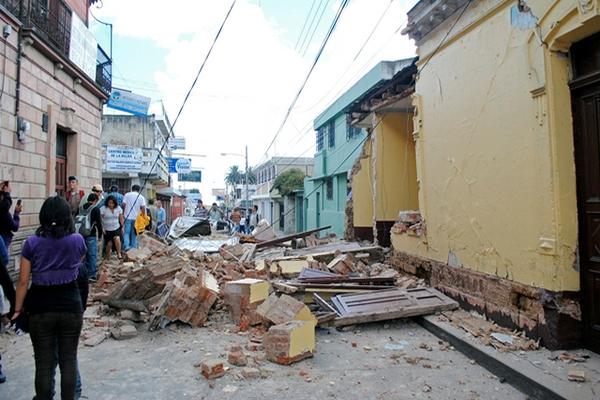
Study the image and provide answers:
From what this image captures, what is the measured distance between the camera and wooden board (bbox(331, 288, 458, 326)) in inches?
199

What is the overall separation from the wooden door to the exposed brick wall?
13cm

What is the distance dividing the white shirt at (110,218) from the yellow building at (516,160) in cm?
607

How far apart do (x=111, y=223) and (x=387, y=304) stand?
5.92 metres

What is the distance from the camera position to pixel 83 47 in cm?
1006

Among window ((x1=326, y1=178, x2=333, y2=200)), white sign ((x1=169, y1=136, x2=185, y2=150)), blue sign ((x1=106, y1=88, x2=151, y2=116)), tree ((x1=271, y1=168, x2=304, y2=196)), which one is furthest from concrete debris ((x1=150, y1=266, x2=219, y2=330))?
white sign ((x1=169, y1=136, x2=185, y2=150))

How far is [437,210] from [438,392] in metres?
3.26

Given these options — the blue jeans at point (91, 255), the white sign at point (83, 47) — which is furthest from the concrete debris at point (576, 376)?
the white sign at point (83, 47)

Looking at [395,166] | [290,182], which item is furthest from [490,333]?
[290,182]

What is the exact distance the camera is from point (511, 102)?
14.6 feet

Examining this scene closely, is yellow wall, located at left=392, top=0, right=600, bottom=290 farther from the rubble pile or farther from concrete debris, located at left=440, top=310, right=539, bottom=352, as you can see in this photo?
the rubble pile

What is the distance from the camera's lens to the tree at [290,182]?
2844 cm

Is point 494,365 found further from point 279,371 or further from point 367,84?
point 367,84

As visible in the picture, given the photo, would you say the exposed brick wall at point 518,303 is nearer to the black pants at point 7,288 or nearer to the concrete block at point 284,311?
the concrete block at point 284,311

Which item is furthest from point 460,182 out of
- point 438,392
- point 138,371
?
point 138,371
